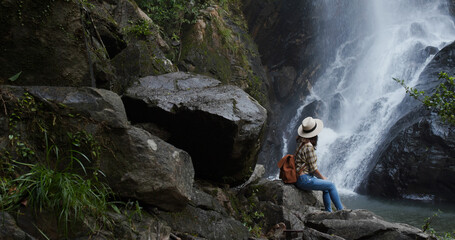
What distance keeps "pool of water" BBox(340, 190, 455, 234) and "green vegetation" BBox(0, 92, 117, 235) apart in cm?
733

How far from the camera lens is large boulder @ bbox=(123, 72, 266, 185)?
14.8ft

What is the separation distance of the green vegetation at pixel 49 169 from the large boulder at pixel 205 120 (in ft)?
5.38

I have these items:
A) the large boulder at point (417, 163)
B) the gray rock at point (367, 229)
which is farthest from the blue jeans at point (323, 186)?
the large boulder at point (417, 163)

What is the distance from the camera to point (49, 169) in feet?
8.61

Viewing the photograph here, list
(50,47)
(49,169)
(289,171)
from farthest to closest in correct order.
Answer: (289,171), (50,47), (49,169)

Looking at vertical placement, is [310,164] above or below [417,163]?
below

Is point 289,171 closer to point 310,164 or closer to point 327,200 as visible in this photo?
point 310,164

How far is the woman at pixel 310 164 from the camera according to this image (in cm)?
532

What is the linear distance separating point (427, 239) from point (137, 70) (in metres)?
4.61

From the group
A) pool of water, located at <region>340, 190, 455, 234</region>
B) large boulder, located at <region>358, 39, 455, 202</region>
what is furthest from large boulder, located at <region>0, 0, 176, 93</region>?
large boulder, located at <region>358, 39, 455, 202</region>

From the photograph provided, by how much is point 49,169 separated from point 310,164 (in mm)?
3798

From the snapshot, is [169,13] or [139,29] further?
[169,13]

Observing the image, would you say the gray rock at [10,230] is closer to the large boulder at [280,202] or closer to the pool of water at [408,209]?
the large boulder at [280,202]

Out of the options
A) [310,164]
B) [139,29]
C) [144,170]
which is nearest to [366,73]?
[310,164]
